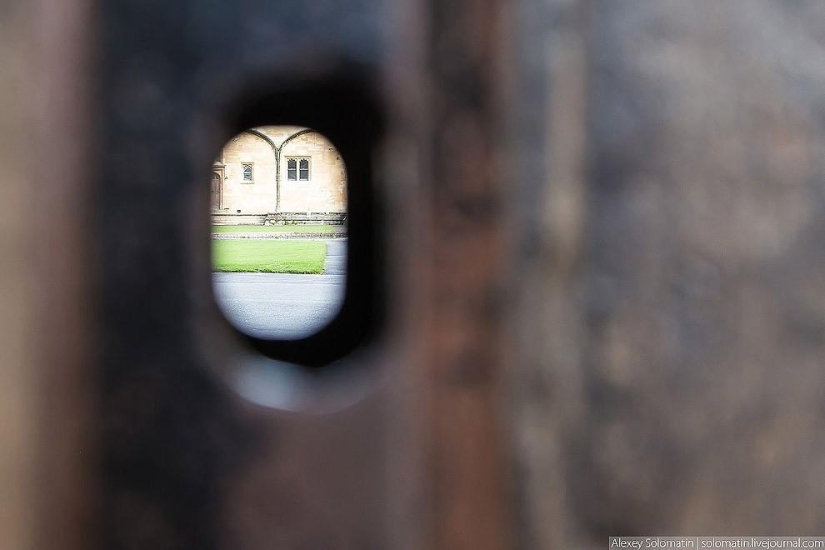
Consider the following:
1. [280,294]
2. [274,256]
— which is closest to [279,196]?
[274,256]

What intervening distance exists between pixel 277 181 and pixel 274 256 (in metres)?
5.99

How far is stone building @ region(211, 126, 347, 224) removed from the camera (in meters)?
15.5

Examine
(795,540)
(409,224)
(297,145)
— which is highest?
(297,145)

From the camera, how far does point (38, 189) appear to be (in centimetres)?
17

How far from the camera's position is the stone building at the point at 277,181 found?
15.5 m

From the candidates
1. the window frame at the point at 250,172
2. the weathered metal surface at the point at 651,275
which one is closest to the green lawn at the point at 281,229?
the window frame at the point at 250,172

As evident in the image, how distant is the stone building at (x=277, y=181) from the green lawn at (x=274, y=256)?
112 inches

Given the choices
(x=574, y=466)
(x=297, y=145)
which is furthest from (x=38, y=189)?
(x=297, y=145)

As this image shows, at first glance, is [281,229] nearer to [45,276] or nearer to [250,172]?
[250,172]

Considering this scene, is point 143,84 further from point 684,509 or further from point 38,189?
point 684,509

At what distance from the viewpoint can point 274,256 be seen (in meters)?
10.3

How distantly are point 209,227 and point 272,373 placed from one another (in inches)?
1.7

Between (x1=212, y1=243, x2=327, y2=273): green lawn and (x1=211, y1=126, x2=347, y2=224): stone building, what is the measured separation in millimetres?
2841

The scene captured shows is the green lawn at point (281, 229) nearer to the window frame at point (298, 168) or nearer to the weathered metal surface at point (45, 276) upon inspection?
the window frame at point (298, 168)
